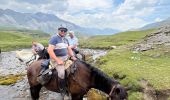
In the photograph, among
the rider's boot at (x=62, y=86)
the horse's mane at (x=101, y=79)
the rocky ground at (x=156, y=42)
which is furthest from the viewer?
the rocky ground at (x=156, y=42)

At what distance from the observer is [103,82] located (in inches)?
541

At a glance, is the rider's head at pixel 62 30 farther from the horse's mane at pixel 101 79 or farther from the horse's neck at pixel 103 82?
the horse's neck at pixel 103 82

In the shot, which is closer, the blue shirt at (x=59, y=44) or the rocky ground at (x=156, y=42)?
the blue shirt at (x=59, y=44)

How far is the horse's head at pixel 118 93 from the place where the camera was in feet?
40.3

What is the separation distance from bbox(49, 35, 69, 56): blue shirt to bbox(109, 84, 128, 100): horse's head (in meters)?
3.37

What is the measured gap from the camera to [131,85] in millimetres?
17047

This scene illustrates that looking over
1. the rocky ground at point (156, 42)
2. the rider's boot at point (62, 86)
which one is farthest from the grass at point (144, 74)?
the rocky ground at point (156, 42)

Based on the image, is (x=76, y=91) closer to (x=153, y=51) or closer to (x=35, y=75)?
(x=35, y=75)

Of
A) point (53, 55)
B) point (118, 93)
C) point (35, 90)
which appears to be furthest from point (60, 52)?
point (118, 93)

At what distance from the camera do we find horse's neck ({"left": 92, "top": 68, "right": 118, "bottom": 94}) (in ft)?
43.9

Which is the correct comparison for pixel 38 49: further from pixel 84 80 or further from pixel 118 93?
pixel 118 93

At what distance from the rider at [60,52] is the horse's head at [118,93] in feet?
8.82

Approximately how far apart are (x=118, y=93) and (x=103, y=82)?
1.47 m

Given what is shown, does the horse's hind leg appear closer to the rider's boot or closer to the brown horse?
the brown horse
